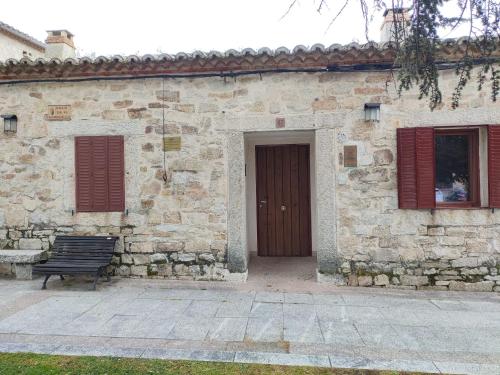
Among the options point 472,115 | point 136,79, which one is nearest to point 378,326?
point 472,115

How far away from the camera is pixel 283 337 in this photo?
3742 mm

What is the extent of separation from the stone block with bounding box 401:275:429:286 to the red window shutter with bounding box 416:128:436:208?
109 cm

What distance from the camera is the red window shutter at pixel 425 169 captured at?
5.38 meters

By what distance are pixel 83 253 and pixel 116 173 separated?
1369mm

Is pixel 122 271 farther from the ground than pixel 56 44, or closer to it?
closer to it

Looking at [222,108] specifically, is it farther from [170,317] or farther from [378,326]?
[378,326]

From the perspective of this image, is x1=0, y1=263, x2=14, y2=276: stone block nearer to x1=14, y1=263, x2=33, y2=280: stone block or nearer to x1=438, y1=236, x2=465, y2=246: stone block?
x1=14, y1=263, x2=33, y2=280: stone block

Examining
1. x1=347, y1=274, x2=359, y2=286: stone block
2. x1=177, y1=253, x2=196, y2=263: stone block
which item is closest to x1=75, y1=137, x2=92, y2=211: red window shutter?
x1=177, y1=253, x2=196, y2=263: stone block

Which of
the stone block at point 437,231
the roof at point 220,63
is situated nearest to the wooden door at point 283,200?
the roof at point 220,63

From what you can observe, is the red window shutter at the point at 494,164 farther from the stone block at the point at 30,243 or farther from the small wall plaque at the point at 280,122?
the stone block at the point at 30,243

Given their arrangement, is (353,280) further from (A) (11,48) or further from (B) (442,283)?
(A) (11,48)

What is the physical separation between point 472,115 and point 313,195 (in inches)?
116

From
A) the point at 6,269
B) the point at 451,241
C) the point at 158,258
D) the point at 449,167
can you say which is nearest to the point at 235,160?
the point at 158,258

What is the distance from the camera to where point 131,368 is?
3059 mm
